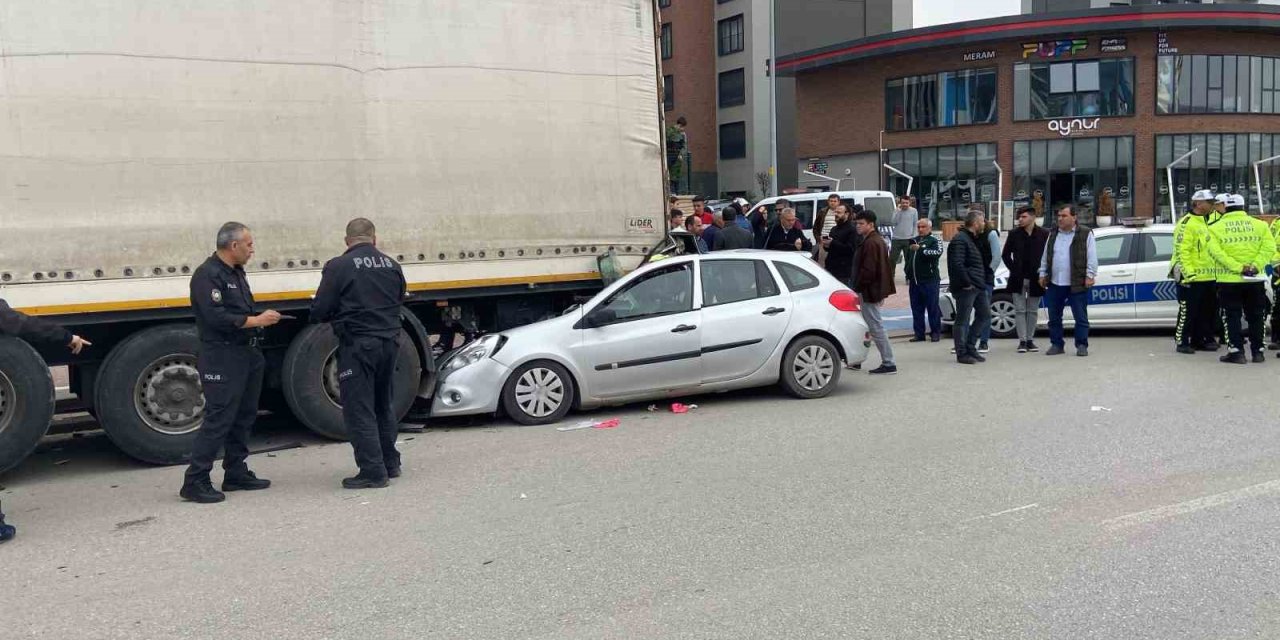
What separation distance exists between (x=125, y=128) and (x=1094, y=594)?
6608 mm

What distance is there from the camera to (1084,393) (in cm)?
938

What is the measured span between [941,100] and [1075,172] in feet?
19.6

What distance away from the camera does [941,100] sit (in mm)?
43531

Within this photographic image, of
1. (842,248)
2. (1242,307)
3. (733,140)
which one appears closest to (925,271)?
(842,248)

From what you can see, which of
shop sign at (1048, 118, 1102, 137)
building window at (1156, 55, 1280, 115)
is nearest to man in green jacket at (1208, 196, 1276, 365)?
shop sign at (1048, 118, 1102, 137)

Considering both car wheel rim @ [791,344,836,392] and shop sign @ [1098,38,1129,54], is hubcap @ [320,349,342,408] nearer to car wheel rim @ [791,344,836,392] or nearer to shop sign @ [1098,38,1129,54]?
car wheel rim @ [791,344,836,392]

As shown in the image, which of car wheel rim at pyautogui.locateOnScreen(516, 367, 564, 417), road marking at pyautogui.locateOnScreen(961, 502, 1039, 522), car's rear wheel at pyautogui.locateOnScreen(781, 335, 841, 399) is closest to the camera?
road marking at pyautogui.locateOnScreen(961, 502, 1039, 522)

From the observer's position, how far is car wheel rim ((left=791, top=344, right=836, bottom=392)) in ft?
30.9

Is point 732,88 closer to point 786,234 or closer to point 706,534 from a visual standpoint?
point 786,234

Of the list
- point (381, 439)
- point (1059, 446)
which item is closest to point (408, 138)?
point (381, 439)

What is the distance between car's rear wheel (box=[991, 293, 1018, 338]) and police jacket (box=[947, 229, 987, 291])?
6.01ft

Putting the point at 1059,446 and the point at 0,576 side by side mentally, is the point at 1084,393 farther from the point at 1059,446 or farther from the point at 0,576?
the point at 0,576

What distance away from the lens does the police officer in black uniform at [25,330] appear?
5.79 m

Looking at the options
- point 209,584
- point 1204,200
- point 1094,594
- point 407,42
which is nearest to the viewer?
point 1094,594
